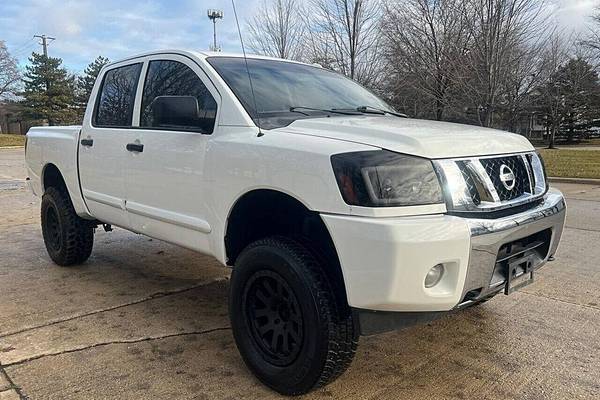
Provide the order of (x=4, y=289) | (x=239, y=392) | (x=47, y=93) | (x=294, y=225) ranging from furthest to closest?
(x=47, y=93) < (x=4, y=289) < (x=294, y=225) < (x=239, y=392)

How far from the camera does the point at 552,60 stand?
71.3 feet

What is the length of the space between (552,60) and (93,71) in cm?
4981

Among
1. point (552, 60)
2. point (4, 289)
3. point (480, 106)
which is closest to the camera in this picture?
point (4, 289)

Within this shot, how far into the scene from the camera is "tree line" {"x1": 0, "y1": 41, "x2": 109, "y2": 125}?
5091 centimetres

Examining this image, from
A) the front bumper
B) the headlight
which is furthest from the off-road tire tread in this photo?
the headlight

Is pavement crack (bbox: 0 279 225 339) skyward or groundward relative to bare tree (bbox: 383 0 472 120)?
groundward

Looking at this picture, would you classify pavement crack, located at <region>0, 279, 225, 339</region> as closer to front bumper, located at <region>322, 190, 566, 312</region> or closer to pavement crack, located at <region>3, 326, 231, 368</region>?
pavement crack, located at <region>3, 326, 231, 368</region>

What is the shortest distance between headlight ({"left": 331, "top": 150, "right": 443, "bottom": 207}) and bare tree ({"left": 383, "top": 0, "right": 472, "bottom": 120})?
11.8 metres

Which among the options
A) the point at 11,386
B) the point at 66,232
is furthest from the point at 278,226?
the point at 66,232

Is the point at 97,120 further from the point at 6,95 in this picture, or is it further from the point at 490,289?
the point at 6,95

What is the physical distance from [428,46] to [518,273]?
46.2 ft

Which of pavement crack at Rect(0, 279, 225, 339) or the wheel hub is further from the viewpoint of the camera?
pavement crack at Rect(0, 279, 225, 339)

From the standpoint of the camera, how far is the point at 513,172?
9.27 feet

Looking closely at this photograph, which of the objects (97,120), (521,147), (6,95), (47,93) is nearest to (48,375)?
(97,120)
